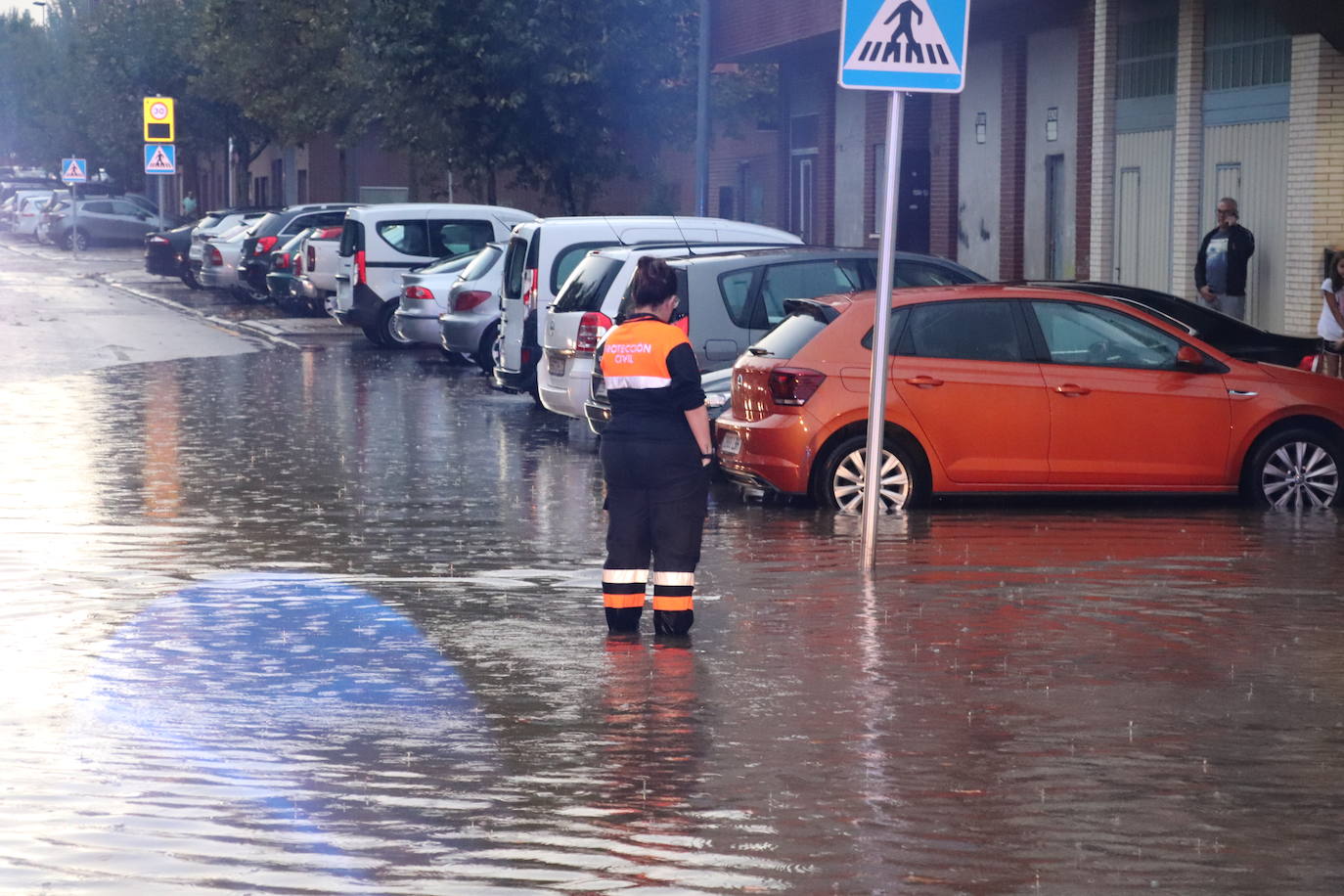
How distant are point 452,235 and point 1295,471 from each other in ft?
57.3

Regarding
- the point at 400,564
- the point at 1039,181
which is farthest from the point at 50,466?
the point at 1039,181

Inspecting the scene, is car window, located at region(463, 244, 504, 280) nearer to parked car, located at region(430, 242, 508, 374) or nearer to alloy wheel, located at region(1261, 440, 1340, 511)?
parked car, located at region(430, 242, 508, 374)

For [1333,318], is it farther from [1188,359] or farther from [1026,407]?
[1026,407]

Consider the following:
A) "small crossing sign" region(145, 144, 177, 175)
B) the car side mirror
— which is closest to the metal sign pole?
the car side mirror

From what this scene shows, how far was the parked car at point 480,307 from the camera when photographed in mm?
24750

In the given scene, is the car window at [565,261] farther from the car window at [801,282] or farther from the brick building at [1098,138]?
the brick building at [1098,138]

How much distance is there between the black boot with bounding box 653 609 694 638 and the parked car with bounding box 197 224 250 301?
3401 cm

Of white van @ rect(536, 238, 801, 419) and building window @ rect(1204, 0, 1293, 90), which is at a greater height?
building window @ rect(1204, 0, 1293, 90)

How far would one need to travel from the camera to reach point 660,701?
8.16m

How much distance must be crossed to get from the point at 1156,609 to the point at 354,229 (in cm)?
2138

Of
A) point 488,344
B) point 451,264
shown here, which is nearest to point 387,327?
point 451,264

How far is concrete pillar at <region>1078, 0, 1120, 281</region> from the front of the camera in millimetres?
26859

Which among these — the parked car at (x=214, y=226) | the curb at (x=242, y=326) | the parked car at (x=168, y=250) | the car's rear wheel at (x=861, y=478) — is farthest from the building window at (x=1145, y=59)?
the parked car at (x=168, y=250)

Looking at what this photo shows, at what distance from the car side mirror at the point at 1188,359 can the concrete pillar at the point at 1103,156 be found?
13.2 m
